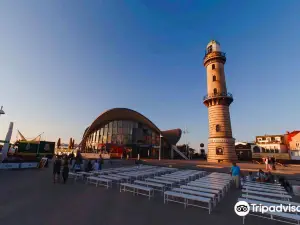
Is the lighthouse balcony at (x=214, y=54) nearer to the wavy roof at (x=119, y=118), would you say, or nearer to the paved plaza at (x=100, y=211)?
the wavy roof at (x=119, y=118)

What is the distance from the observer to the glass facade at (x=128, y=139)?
159ft

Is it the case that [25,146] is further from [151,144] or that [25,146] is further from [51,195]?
[151,144]

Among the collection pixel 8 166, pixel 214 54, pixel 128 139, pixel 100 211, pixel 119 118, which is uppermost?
pixel 214 54

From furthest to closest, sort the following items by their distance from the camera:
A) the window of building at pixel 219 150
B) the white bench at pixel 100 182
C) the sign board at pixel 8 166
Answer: the window of building at pixel 219 150 → the sign board at pixel 8 166 → the white bench at pixel 100 182

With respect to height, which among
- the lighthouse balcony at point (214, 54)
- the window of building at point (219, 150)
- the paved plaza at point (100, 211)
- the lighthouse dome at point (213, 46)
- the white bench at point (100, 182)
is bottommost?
the paved plaza at point (100, 211)

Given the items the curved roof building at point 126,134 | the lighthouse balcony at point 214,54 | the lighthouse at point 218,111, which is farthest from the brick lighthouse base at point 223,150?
the curved roof building at point 126,134

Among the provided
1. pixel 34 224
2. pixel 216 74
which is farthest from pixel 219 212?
pixel 216 74

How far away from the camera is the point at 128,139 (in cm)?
4953

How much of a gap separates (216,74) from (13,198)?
33778mm

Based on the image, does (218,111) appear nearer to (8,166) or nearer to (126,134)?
(126,134)

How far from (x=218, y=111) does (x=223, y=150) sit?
277 inches
